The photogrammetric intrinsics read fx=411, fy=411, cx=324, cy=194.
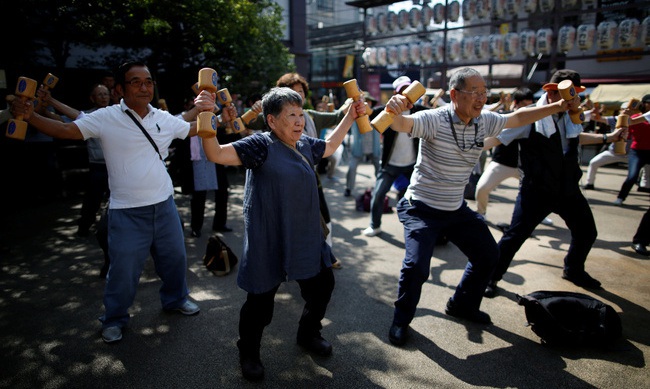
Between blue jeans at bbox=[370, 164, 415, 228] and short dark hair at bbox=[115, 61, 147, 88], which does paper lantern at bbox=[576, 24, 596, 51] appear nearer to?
blue jeans at bbox=[370, 164, 415, 228]

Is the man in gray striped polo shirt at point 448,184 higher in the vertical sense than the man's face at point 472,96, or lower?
lower

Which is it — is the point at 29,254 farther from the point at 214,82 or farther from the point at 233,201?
the point at 214,82

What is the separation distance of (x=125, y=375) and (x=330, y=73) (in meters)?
32.3

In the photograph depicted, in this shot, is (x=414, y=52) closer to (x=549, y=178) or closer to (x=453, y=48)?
(x=453, y=48)

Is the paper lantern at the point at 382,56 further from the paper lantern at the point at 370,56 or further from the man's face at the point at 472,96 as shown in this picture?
the man's face at the point at 472,96

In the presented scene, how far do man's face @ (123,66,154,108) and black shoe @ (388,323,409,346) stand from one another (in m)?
2.50

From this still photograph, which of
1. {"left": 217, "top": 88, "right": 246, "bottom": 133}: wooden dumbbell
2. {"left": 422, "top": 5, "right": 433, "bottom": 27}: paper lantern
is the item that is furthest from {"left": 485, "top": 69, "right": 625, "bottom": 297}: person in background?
{"left": 422, "top": 5, "right": 433, "bottom": 27}: paper lantern

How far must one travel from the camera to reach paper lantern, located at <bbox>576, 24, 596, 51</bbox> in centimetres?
1265

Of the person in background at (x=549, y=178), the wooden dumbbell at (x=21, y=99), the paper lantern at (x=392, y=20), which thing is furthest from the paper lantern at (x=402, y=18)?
the wooden dumbbell at (x=21, y=99)

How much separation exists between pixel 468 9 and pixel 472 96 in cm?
1352

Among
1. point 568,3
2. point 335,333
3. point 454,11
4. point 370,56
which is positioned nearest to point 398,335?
point 335,333

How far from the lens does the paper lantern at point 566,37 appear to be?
12906mm

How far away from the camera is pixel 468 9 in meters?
14.4

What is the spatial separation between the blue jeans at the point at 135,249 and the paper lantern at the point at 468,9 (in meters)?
14.3
